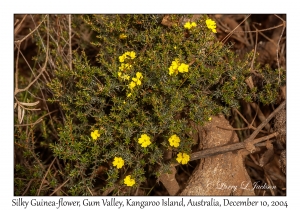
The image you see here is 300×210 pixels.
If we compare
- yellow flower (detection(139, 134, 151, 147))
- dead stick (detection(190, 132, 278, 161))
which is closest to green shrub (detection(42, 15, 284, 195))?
yellow flower (detection(139, 134, 151, 147))

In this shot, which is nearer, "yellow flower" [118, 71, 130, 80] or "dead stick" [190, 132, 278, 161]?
"yellow flower" [118, 71, 130, 80]

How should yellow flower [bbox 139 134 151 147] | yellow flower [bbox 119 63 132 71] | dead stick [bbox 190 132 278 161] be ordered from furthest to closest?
dead stick [bbox 190 132 278 161] → yellow flower [bbox 119 63 132 71] → yellow flower [bbox 139 134 151 147]

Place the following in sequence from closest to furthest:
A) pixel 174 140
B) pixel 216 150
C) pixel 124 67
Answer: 1. pixel 174 140
2. pixel 124 67
3. pixel 216 150

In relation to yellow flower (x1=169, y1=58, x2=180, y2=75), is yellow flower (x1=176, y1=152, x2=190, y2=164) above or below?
below

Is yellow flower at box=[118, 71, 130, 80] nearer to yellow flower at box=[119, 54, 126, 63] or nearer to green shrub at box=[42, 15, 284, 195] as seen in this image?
green shrub at box=[42, 15, 284, 195]

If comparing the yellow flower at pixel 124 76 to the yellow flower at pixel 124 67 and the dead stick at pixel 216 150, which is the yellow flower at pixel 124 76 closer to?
the yellow flower at pixel 124 67

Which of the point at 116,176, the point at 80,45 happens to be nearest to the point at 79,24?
the point at 80,45

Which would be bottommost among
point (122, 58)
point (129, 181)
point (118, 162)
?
point (129, 181)

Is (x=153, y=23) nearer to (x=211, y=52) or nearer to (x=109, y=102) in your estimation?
(x=211, y=52)

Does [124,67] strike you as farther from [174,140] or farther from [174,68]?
[174,140]

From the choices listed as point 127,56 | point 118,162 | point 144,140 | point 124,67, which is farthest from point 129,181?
point 127,56
